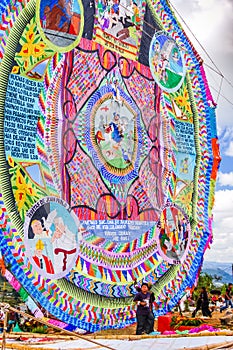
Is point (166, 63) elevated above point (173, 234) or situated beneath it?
elevated above

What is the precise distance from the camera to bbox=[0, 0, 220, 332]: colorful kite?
4.07 meters

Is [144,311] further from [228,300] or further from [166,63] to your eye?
[166,63]

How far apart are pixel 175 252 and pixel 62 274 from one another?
5.45ft

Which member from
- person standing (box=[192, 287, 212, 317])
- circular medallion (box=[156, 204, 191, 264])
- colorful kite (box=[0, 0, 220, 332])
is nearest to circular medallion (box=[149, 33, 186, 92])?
colorful kite (box=[0, 0, 220, 332])

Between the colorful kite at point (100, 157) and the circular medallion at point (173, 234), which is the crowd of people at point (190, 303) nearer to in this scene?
the colorful kite at point (100, 157)

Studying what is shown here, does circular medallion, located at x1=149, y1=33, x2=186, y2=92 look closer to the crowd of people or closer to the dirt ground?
the crowd of people

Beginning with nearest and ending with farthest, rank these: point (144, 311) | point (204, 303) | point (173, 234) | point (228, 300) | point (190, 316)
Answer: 1. point (144, 311)
2. point (173, 234)
3. point (190, 316)
4. point (204, 303)
5. point (228, 300)

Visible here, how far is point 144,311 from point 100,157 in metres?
1.34

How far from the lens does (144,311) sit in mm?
4949

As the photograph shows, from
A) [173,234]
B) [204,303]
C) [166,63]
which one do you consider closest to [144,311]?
[173,234]

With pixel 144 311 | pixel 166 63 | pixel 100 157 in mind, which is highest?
pixel 166 63

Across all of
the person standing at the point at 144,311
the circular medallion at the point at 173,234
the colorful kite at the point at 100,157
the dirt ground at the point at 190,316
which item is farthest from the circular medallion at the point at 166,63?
the dirt ground at the point at 190,316

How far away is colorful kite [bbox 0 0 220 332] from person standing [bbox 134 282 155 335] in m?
0.10

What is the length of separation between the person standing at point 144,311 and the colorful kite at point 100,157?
10cm
